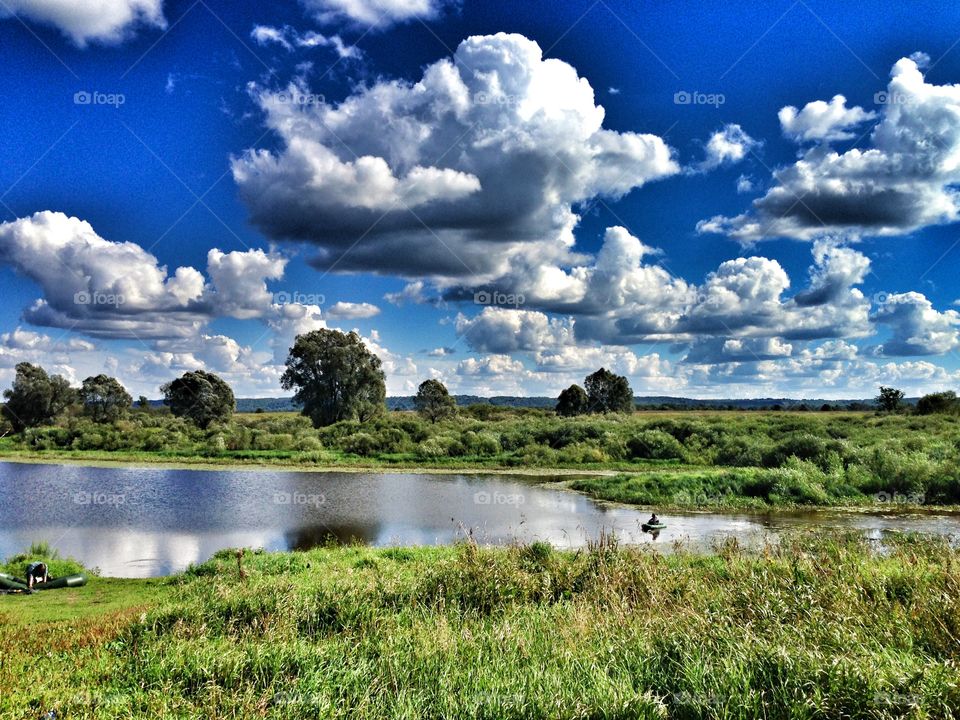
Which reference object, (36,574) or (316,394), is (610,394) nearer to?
(316,394)

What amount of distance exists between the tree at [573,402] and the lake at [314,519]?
45624 millimetres

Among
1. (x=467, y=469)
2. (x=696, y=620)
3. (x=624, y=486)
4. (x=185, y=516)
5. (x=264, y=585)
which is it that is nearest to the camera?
(x=696, y=620)

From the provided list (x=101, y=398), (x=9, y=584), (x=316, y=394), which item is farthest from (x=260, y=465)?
(x=101, y=398)

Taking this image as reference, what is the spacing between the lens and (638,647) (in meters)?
7.45

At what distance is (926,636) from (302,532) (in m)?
20.3

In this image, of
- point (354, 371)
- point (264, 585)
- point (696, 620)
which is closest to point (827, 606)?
point (696, 620)

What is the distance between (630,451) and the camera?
52125mm

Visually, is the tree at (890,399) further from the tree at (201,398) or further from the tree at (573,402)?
the tree at (201,398)

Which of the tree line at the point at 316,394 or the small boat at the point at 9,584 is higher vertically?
the tree line at the point at 316,394

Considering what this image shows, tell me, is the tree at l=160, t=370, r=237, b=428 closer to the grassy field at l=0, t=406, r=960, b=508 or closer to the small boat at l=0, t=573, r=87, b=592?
the grassy field at l=0, t=406, r=960, b=508

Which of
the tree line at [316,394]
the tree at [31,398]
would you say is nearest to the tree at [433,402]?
the tree line at [316,394]

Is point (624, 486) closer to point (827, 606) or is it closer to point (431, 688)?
point (827, 606)

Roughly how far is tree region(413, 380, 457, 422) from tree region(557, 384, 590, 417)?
14.4 metres

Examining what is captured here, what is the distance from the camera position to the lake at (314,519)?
838 inches
